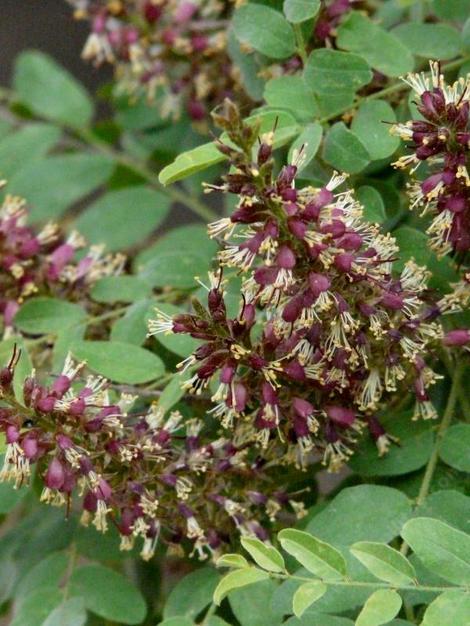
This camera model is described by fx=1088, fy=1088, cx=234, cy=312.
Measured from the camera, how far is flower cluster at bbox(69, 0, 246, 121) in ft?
4.07

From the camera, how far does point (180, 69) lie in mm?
1285

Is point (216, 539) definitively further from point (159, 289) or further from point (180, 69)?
point (180, 69)

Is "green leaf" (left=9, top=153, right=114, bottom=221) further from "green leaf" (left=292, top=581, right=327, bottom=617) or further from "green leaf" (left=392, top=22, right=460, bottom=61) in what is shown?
"green leaf" (left=292, top=581, right=327, bottom=617)

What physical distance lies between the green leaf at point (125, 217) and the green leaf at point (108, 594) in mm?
483

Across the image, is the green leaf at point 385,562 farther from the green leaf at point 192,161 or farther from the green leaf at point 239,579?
the green leaf at point 192,161

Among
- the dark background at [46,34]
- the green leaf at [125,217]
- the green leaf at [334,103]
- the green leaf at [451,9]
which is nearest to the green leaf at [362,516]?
the green leaf at [334,103]

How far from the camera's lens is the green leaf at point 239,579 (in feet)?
2.56

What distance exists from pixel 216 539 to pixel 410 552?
0.16 meters

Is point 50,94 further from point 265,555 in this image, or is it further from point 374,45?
point 265,555

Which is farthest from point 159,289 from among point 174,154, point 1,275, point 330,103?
point 174,154

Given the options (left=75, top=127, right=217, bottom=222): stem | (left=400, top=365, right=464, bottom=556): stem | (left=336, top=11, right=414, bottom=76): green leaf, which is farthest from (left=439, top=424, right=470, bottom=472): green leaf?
(left=75, top=127, right=217, bottom=222): stem

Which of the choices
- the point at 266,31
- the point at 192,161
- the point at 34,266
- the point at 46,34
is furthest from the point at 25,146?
the point at 46,34

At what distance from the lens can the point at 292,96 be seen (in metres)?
0.98

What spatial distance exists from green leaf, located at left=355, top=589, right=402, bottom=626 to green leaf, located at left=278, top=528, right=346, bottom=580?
0.03 meters
